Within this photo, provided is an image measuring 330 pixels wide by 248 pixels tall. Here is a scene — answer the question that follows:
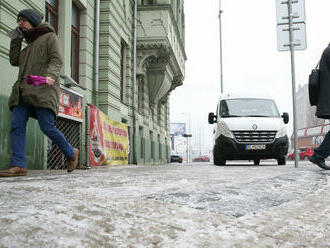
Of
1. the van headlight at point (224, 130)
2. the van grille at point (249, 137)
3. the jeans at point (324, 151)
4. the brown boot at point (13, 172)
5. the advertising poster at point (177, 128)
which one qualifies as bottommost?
the brown boot at point (13, 172)

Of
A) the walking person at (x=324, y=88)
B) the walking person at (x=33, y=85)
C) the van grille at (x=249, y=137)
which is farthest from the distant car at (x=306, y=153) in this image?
the walking person at (x=33, y=85)

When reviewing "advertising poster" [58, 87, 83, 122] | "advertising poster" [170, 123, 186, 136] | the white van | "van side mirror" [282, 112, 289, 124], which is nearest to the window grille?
"advertising poster" [58, 87, 83, 122]

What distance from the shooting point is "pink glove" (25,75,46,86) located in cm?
410

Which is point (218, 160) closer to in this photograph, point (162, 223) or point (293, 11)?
point (293, 11)

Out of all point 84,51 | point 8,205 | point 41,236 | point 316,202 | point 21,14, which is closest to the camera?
point 41,236

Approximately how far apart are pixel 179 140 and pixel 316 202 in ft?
294

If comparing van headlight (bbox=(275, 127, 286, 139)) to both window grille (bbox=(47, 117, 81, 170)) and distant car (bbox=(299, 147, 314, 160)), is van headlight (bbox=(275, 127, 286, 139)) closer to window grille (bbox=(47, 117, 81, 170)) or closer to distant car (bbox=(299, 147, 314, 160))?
window grille (bbox=(47, 117, 81, 170))

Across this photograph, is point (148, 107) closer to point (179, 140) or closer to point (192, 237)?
point (192, 237)

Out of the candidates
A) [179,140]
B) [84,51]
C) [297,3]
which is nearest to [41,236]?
[297,3]

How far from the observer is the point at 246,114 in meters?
10.7

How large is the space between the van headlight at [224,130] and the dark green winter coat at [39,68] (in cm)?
621

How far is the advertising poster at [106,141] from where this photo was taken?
338 inches

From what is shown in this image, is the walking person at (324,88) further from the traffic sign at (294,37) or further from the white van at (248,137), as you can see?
the white van at (248,137)

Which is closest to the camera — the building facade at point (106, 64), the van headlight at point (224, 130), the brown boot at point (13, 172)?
the brown boot at point (13, 172)
